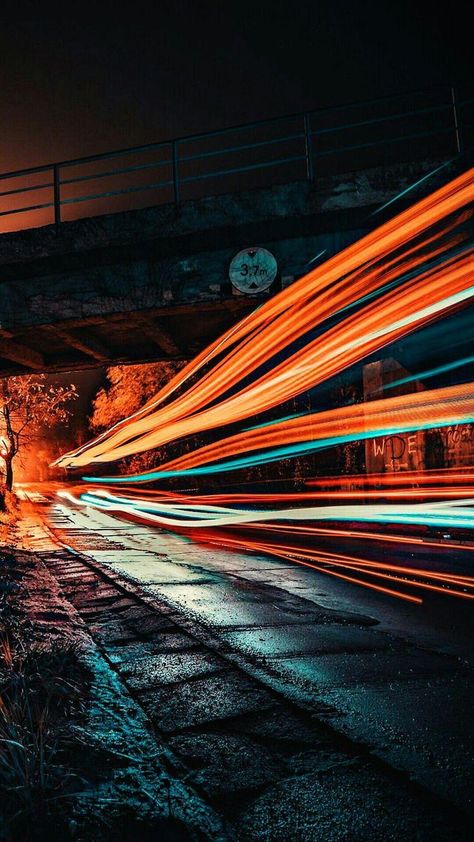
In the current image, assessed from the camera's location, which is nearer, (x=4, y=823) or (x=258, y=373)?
(x=4, y=823)

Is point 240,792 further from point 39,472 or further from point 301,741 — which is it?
point 39,472

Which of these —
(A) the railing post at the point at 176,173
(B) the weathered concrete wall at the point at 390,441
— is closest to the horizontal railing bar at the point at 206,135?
(A) the railing post at the point at 176,173

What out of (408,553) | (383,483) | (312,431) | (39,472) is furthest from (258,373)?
(39,472)

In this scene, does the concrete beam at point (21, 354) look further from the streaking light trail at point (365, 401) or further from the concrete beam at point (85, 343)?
the streaking light trail at point (365, 401)

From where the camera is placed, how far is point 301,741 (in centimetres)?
260

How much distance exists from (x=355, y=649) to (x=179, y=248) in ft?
30.1

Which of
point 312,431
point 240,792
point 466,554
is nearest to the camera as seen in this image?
point 240,792

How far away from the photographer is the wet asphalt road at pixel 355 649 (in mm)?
2584

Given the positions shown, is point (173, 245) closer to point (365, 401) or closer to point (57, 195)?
point (57, 195)

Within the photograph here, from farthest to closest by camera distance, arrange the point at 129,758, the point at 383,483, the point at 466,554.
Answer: the point at 383,483 < the point at 466,554 < the point at 129,758

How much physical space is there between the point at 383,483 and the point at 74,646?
12305mm

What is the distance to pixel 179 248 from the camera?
11250 millimetres

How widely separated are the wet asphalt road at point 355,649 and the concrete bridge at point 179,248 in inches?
231

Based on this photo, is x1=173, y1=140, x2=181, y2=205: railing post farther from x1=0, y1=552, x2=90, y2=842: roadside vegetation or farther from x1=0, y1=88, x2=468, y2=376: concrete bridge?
x1=0, y1=552, x2=90, y2=842: roadside vegetation
